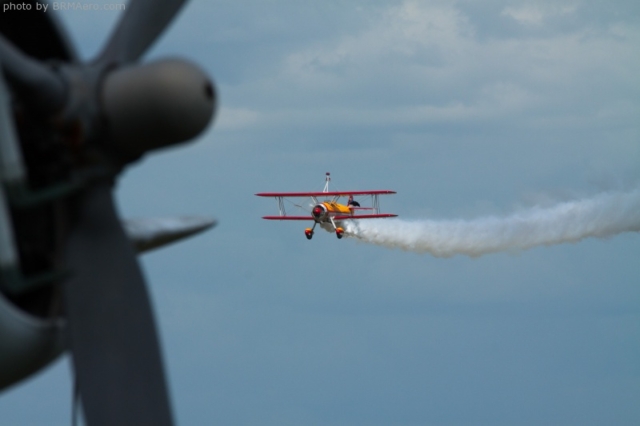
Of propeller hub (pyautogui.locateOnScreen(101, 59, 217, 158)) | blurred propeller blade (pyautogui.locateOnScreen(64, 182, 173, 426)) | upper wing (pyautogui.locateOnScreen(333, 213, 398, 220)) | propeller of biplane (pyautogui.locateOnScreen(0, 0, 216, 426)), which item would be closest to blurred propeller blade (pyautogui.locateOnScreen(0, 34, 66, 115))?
propeller of biplane (pyautogui.locateOnScreen(0, 0, 216, 426))

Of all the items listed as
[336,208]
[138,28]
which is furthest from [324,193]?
[138,28]

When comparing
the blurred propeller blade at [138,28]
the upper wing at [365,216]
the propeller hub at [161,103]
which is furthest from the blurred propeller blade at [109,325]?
the upper wing at [365,216]

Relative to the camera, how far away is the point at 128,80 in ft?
42.3

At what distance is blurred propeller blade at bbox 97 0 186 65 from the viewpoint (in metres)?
15.2

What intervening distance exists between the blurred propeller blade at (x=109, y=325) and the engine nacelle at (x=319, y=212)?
78.6m

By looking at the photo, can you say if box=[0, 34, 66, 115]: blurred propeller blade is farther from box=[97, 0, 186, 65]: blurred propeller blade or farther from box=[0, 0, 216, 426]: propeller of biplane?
box=[97, 0, 186, 65]: blurred propeller blade

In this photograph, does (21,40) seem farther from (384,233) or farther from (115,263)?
(384,233)

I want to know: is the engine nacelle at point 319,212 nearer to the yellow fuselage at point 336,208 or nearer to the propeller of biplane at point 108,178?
the yellow fuselage at point 336,208

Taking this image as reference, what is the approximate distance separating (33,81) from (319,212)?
3163 inches

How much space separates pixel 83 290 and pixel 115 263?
0.55 metres

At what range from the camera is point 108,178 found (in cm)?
1426

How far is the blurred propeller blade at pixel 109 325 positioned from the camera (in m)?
13.9

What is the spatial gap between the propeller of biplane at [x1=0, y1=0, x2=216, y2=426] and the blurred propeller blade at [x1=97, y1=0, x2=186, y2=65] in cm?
3

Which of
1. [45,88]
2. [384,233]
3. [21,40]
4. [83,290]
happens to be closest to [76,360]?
[83,290]
